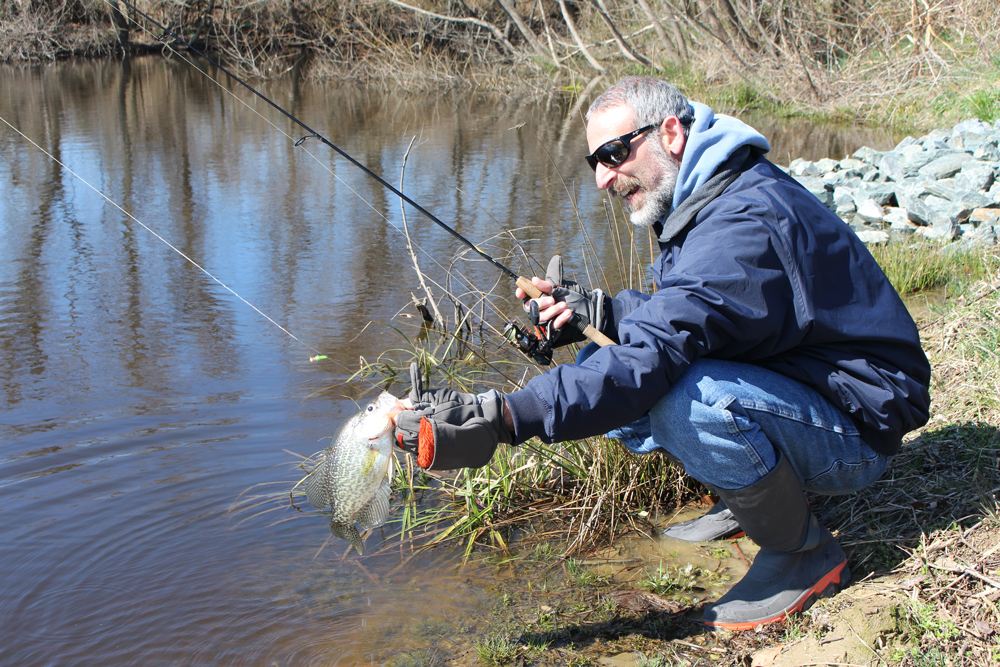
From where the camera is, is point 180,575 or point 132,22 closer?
→ point 180,575

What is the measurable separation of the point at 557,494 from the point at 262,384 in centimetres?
210

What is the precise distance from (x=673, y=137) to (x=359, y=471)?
4.30ft

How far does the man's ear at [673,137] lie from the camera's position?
242 cm

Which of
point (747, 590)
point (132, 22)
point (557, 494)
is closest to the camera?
point (747, 590)

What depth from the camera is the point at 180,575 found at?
2.96 meters

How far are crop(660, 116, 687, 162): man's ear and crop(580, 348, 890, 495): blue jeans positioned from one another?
669 millimetres

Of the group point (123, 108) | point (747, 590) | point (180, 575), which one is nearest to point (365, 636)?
point (180, 575)

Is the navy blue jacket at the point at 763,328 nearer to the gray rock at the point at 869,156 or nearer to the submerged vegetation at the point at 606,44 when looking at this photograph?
the gray rock at the point at 869,156

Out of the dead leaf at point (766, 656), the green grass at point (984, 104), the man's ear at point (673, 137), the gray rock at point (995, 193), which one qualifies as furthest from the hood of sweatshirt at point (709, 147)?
the green grass at point (984, 104)

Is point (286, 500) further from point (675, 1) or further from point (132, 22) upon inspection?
point (132, 22)

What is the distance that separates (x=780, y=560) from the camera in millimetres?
2348

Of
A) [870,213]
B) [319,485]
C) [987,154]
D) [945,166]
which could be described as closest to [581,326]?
[319,485]

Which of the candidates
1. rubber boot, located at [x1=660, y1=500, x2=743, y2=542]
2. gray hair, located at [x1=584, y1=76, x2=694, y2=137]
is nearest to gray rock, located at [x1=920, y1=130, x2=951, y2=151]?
rubber boot, located at [x1=660, y1=500, x2=743, y2=542]

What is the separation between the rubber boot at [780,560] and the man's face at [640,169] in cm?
86
